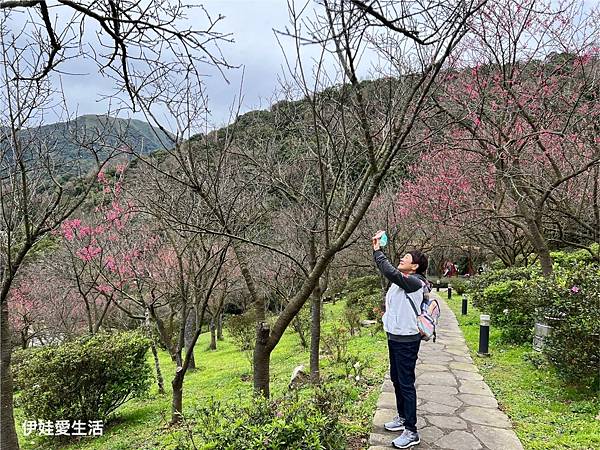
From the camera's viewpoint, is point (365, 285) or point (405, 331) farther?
point (365, 285)

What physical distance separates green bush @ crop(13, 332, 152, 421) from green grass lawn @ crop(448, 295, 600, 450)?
18.0ft

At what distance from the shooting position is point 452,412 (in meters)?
4.26

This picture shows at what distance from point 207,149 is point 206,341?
1722cm

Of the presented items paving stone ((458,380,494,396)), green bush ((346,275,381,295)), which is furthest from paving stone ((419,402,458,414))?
A: green bush ((346,275,381,295))

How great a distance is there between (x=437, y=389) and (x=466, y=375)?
3.07 feet

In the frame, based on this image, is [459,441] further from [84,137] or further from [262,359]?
[84,137]

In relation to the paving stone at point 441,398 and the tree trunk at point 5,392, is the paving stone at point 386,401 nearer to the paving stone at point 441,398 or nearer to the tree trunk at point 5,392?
the paving stone at point 441,398

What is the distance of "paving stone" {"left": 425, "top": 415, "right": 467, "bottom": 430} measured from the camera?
153 inches

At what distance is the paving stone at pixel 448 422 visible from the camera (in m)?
3.88

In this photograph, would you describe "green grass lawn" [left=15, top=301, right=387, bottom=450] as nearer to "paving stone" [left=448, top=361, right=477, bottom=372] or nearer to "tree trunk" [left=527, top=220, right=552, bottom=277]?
"paving stone" [left=448, top=361, right=477, bottom=372]

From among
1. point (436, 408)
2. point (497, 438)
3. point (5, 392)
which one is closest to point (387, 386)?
point (436, 408)

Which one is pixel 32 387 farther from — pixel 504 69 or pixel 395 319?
pixel 504 69

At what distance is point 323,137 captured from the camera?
5621mm

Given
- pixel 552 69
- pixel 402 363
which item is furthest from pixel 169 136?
pixel 552 69
